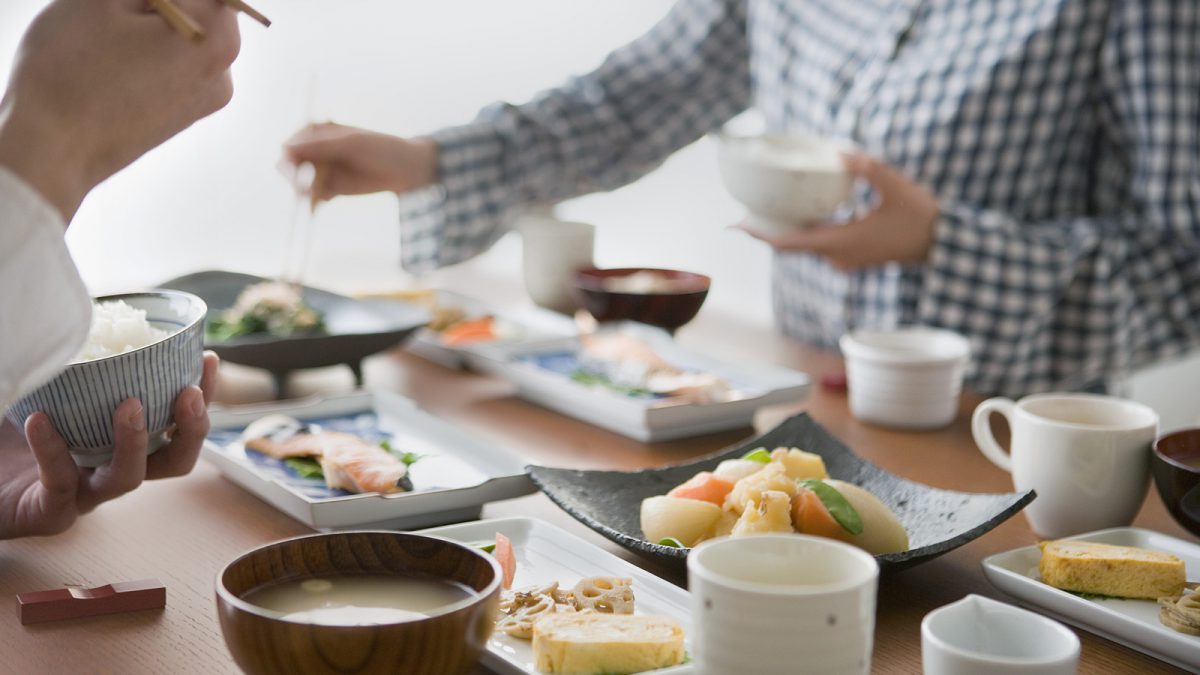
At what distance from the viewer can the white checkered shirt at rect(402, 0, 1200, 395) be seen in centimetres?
200

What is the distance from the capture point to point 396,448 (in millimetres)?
1447

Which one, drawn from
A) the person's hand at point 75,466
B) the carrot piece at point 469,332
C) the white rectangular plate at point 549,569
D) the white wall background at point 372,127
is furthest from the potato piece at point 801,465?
the white wall background at point 372,127

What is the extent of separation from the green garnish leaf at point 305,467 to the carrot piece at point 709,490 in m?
0.43

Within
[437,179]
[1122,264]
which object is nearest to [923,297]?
[1122,264]

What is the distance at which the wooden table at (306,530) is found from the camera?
95 centimetres

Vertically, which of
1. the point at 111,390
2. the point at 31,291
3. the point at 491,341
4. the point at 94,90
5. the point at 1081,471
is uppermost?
the point at 94,90

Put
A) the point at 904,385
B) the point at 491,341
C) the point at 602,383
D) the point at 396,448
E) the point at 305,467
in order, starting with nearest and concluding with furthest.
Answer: the point at 305,467, the point at 396,448, the point at 904,385, the point at 602,383, the point at 491,341

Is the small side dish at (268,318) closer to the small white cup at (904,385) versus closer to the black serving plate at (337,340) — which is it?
the black serving plate at (337,340)

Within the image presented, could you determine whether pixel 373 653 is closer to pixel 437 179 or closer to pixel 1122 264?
pixel 437 179

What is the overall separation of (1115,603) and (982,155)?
4.30 ft

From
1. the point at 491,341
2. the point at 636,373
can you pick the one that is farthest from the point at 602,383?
the point at 491,341

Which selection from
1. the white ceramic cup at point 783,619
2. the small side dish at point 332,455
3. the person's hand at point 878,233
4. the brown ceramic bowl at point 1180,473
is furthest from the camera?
the person's hand at point 878,233

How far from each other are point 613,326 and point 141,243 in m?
2.58

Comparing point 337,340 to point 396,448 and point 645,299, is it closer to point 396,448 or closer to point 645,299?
point 396,448
